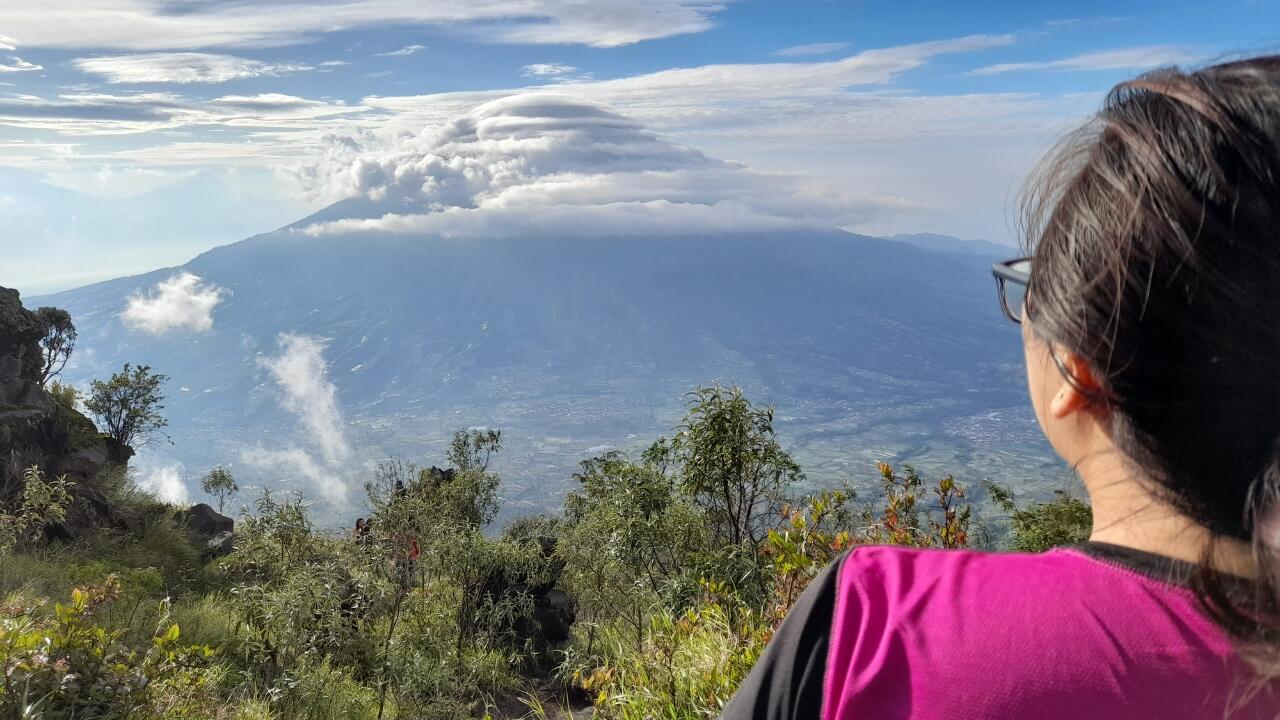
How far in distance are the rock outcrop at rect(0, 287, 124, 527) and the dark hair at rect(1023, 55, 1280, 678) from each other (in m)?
15.4

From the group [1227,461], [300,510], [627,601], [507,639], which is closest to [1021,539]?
[627,601]

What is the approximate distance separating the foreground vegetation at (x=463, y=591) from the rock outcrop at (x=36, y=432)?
435 millimetres

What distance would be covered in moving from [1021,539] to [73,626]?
8893mm

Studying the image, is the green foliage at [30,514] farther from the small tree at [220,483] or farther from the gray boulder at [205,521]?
the small tree at [220,483]

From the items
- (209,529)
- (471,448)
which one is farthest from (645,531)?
(471,448)

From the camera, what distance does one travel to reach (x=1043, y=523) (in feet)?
30.9

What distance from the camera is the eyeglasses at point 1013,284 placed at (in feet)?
2.93

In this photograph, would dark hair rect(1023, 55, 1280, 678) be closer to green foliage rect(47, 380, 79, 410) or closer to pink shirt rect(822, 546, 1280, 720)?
pink shirt rect(822, 546, 1280, 720)

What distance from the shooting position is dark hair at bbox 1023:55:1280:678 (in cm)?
68

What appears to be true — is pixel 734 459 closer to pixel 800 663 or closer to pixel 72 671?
pixel 72 671

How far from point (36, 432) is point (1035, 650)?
18.1 metres

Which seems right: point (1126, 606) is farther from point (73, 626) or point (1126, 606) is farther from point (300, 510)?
point (300, 510)

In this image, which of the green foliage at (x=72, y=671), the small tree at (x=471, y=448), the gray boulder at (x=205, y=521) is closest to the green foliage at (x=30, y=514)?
the gray boulder at (x=205, y=521)

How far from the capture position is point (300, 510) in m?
8.46
